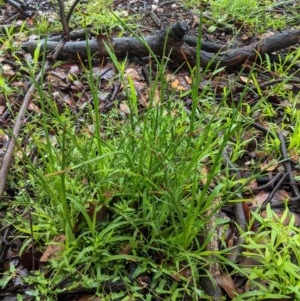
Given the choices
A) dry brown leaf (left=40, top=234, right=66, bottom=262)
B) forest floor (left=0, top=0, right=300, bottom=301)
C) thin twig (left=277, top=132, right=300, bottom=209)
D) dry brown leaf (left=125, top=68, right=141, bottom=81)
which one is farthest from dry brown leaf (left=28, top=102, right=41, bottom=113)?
thin twig (left=277, top=132, right=300, bottom=209)

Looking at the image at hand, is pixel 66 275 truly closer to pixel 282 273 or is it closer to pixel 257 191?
pixel 282 273

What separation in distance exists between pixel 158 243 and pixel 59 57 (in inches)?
59.1

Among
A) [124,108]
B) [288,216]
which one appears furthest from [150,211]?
[124,108]

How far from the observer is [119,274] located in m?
1.41

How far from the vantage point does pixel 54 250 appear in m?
1.47

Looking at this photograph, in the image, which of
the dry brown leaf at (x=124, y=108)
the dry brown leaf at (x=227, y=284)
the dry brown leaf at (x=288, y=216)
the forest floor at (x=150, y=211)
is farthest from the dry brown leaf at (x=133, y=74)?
the dry brown leaf at (x=227, y=284)

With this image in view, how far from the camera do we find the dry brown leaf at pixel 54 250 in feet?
4.77

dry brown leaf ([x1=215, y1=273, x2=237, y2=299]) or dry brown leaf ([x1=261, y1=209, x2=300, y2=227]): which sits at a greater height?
dry brown leaf ([x1=215, y1=273, x2=237, y2=299])

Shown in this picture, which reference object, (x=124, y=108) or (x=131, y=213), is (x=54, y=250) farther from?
(x=124, y=108)

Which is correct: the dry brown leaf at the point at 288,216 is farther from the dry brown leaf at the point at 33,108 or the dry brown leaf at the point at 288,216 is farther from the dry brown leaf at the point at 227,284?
the dry brown leaf at the point at 33,108

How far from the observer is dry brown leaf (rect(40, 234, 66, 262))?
4.77 ft

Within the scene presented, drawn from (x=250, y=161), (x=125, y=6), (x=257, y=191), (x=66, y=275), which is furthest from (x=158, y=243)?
(x=125, y=6)

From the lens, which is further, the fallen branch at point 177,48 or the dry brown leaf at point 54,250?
the fallen branch at point 177,48

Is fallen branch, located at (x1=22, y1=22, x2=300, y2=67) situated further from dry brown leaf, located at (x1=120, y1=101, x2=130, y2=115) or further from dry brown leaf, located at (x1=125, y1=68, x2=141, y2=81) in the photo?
dry brown leaf, located at (x1=120, y1=101, x2=130, y2=115)
